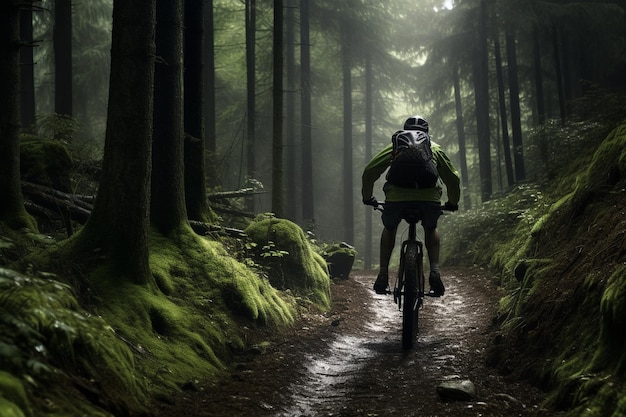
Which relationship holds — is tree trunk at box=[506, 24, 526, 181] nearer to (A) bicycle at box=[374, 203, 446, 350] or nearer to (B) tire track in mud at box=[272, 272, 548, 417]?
(B) tire track in mud at box=[272, 272, 548, 417]

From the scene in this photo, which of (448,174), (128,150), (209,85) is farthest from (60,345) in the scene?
(209,85)

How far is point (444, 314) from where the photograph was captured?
10906 millimetres

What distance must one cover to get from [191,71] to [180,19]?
1223 millimetres

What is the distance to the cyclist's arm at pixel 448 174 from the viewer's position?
8.24m

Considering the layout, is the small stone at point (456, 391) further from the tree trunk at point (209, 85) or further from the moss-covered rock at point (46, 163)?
the tree trunk at point (209, 85)

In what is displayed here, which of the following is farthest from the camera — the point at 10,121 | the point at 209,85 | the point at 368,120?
the point at 368,120

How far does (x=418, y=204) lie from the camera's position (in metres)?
7.96

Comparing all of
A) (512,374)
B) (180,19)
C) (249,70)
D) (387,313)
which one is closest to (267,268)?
(387,313)

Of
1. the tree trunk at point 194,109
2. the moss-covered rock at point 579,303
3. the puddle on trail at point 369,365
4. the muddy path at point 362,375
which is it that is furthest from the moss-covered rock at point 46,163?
the moss-covered rock at point 579,303

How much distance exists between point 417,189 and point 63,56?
13.0 meters

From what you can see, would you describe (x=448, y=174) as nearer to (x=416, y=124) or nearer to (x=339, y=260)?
(x=416, y=124)

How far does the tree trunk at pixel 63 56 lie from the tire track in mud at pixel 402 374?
36.5 feet

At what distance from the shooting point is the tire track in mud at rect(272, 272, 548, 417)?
5.36m

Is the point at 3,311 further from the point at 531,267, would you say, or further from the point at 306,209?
the point at 306,209
